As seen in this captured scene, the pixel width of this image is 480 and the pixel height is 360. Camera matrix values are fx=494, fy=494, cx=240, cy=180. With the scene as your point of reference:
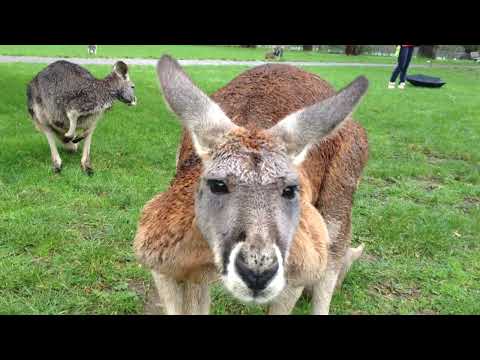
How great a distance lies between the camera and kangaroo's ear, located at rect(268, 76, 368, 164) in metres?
2.72

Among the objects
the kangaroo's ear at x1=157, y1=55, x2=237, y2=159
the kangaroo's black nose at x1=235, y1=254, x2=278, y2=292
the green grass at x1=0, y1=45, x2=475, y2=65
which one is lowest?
the green grass at x1=0, y1=45, x2=475, y2=65

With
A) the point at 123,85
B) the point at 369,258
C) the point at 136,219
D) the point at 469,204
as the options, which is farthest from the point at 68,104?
the point at 469,204

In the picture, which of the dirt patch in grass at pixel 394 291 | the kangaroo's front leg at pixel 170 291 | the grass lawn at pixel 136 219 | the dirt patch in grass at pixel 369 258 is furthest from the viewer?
the dirt patch in grass at pixel 369 258

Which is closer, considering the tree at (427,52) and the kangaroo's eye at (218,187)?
the kangaroo's eye at (218,187)

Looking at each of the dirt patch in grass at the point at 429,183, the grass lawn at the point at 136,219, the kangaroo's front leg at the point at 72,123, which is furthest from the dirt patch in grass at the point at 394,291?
the kangaroo's front leg at the point at 72,123

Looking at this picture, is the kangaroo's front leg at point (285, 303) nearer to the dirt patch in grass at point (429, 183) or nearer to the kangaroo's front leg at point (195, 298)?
the kangaroo's front leg at point (195, 298)

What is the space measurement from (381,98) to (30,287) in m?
13.3

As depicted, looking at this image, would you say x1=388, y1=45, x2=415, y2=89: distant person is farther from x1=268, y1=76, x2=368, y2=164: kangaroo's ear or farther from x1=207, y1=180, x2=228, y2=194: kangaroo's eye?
x1=207, y1=180, x2=228, y2=194: kangaroo's eye

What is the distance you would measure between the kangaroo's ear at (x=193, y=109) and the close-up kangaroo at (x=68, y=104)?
4.73m

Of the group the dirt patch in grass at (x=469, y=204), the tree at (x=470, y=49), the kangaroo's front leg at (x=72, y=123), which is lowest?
the tree at (x=470, y=49)

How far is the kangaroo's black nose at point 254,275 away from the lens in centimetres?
218

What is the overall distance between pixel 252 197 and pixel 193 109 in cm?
67

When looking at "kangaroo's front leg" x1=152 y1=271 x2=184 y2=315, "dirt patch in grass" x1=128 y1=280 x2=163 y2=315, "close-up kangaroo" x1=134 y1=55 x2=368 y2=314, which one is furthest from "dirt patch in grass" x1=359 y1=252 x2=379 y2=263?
"kangaroo's front leg" x1=152 y1=271 x2=184 y2=315

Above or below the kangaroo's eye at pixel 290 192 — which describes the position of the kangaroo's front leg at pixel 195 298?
below
